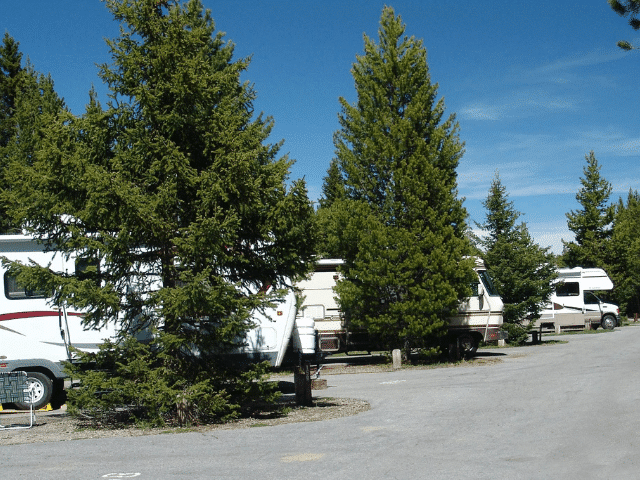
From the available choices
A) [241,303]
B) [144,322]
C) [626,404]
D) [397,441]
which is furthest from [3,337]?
[626,404]

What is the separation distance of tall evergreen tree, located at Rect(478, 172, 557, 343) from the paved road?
11150mm

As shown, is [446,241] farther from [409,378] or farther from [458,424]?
[458,424]

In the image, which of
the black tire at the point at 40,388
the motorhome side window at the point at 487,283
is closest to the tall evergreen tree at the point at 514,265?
the motorhome side window at the point at 487,283

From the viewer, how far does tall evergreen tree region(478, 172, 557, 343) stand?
2419 centimetres

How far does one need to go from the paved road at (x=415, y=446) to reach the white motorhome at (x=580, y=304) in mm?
21412

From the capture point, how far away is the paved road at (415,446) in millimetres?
6965

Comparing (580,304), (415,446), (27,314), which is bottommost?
(415,446)

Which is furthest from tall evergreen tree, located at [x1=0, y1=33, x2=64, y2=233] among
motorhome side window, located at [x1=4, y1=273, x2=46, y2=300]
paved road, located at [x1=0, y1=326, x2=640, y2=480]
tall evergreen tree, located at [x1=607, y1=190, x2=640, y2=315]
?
tall evergreen tree, located at [x1=607, y1=190, x2=640, y2=315]

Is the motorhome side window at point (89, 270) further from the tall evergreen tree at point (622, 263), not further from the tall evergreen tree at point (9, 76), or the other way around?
the tall evergreen tree at point (622, 263)

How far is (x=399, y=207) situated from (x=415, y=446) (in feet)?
39.8

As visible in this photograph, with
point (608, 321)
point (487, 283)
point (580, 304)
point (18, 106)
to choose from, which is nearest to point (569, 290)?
point (580, 304)

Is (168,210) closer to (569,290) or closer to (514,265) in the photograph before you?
(514,265)

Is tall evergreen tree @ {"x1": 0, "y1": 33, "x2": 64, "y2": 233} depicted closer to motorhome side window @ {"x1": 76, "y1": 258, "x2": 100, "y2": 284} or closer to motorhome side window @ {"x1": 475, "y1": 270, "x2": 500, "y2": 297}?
motorhome side window @ {"x1": 76, "y1": 258, "x2": 100, "y2": 284}

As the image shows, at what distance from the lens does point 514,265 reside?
24.4 metres
